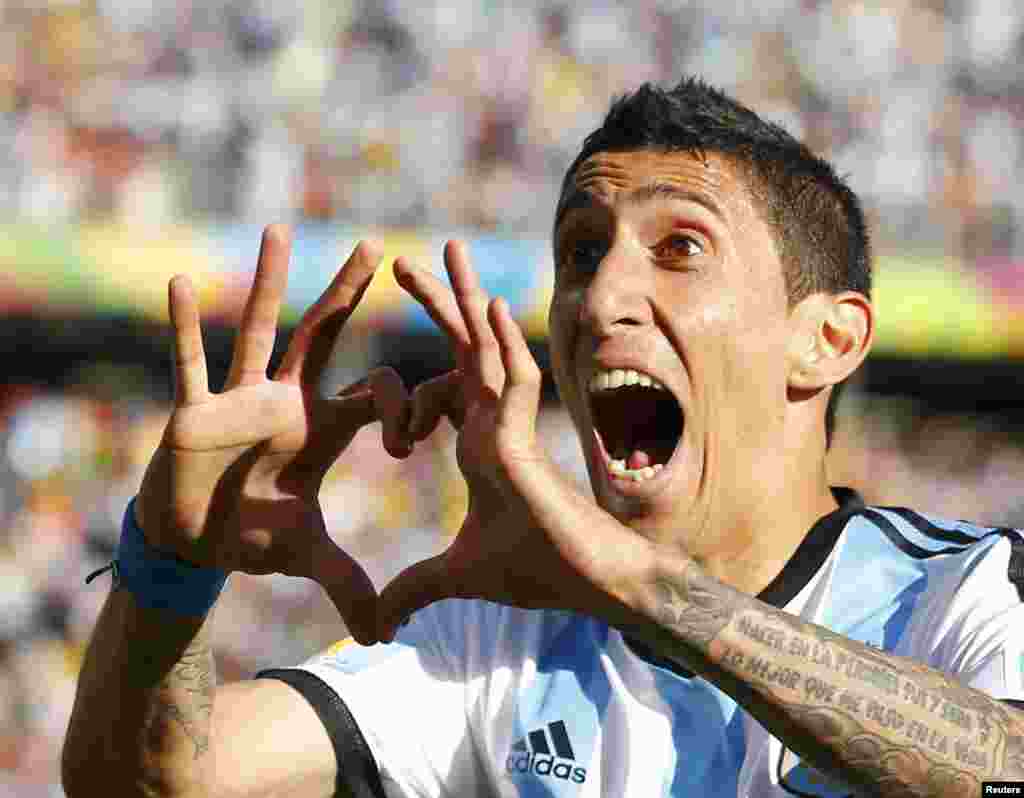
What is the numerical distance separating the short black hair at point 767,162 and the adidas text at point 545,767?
3.03 ft

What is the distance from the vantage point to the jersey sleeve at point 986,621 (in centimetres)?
247

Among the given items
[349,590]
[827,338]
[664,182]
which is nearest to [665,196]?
[664,182]

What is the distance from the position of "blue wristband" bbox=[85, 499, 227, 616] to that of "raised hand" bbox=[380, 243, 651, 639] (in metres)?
0.33

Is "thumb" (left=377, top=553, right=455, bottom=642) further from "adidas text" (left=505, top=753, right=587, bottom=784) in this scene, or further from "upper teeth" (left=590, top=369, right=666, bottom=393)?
"upper teeth" (left=590, top=369, right=666, bottom=393)

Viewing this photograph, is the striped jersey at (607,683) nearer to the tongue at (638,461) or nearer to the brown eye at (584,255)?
the tongue at (638,461)

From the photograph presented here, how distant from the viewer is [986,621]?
256cm

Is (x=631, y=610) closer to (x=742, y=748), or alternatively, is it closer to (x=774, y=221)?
(x=742, y=748)

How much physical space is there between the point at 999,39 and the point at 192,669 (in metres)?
8.91

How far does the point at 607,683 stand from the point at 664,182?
2.85 feet

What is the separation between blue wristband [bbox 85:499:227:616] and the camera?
101 inches

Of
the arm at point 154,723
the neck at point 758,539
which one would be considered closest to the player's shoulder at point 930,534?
the neck at point 758,539

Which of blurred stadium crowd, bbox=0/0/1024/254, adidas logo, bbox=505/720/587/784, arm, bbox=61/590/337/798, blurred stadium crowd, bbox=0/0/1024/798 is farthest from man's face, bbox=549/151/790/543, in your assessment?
blurred stadium crowd, bbox=0/0/1024/254

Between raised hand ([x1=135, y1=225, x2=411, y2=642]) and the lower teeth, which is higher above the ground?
the lower teeth

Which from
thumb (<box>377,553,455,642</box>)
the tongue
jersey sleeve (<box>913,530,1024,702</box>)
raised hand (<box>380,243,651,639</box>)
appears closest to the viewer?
raised hand (<box>380,243,651,639</box>)
